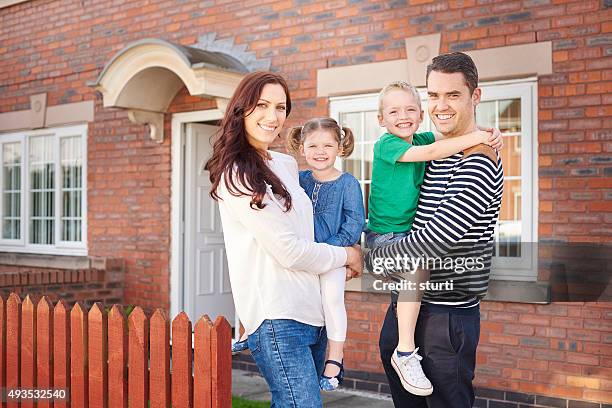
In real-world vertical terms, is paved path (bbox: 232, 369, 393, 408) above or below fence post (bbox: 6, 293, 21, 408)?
below

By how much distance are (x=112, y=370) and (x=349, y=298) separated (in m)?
3.53

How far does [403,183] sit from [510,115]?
3598 millimetres

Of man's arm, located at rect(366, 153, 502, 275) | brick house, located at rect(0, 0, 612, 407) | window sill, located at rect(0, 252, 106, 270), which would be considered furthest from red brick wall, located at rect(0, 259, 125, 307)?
man's arm, located at rect(366, 153, 502, 275)

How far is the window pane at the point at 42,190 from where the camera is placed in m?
9.66

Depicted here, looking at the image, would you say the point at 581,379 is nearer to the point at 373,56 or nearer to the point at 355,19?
the point at 373,56

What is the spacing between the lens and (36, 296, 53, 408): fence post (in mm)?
3777

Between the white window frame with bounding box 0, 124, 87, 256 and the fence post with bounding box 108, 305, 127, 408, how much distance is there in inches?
235

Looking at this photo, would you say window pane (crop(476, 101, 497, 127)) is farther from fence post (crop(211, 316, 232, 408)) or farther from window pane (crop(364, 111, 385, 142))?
fence post (crop(211, 316, 232, 408))

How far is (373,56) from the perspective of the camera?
650cm

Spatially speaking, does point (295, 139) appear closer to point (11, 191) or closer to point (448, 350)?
point (448, 350)

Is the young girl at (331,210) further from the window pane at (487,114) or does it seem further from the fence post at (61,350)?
the window pane at (487,114)

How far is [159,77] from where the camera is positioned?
7711 mm

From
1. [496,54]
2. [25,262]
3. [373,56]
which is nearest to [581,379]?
[496,54]

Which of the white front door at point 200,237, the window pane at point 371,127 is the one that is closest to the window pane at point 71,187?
the white front door at point 200,237
